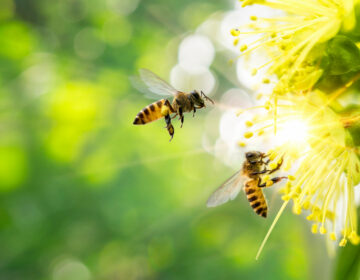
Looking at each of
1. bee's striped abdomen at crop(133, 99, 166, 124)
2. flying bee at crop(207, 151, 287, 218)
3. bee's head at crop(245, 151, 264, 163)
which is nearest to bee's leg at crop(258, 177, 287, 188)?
flying bee at crop(207, 151, 287, 218)

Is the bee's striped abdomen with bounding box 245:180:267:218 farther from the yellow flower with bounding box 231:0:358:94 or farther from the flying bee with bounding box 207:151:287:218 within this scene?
the yellow flower with bounding box 231:0:358:94

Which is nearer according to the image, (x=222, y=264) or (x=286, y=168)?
(x=286, y=168)

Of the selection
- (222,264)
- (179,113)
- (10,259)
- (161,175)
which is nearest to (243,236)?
(222,264)

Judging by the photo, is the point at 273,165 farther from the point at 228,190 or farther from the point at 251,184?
the point at 228,190

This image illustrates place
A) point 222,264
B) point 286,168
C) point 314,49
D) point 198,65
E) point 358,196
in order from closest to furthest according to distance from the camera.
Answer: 1. point 314,49
2. point 286,168
3. point 358,196
4. point 222,264
5. point 198,65

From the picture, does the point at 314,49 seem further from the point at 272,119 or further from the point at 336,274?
the point at 336,274

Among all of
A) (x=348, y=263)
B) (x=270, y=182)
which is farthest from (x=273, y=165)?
(x=348, y=263)

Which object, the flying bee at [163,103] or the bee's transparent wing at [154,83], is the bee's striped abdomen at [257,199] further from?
the bee's transparent wing at [154,83]

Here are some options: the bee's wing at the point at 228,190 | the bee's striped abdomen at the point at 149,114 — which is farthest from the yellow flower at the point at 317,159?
the bee's striped abdomen at the point at 149,114
